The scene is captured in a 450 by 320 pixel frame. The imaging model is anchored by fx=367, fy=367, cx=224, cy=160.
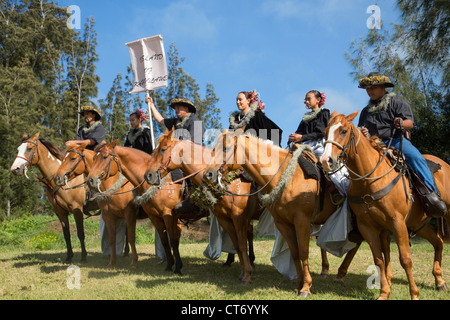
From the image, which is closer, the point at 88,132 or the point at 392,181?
the point at 392,181

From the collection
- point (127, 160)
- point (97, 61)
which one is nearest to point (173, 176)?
point (127, 160)

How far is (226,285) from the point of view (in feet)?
21.1

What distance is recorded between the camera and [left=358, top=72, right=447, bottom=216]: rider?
5266 millimetres

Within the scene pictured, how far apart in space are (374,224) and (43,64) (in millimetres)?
26790

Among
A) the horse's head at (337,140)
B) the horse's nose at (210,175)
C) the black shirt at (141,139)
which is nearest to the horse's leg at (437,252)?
the horse's head at (337,140)

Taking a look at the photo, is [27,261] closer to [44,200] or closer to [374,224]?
[374,224]

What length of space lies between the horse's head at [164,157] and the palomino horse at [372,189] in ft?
9.00

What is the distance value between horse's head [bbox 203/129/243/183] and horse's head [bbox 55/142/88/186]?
3.84 metres

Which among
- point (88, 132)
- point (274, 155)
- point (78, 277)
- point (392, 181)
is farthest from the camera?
point (88, 132)

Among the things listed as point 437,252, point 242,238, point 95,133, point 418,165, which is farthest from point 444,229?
point 95,133

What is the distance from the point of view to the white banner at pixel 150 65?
30.9 feet

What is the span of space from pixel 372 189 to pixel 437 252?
215 cm

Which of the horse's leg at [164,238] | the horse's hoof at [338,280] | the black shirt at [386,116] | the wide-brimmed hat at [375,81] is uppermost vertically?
the wide-brimmed hat at [375,81]

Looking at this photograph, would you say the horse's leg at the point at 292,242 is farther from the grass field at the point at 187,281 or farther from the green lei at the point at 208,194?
the green lei at the point at 208,194
